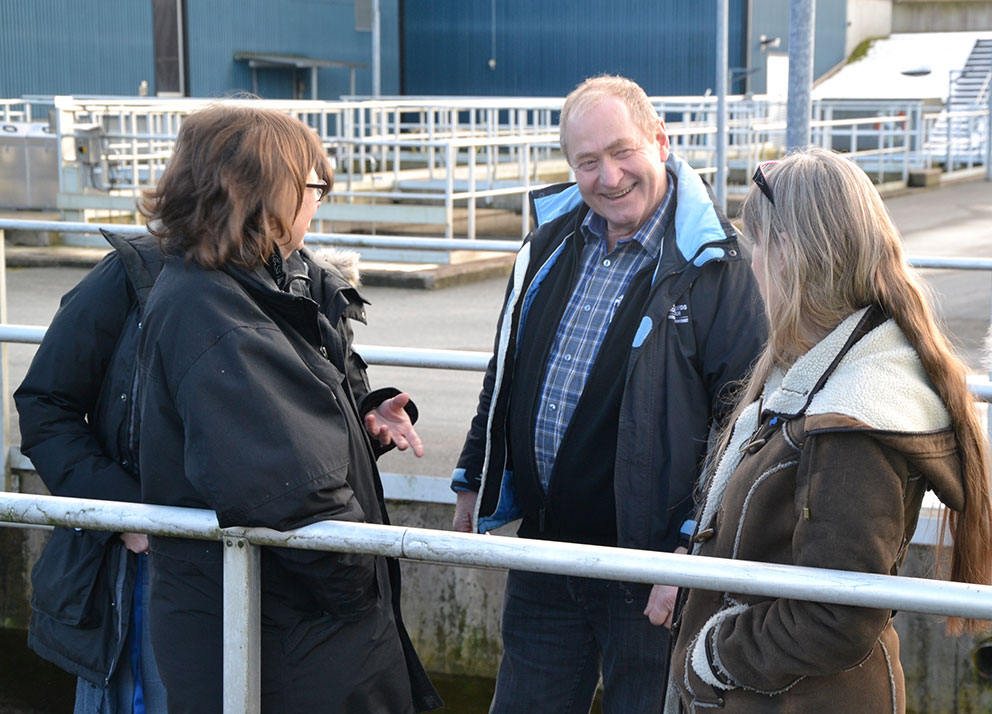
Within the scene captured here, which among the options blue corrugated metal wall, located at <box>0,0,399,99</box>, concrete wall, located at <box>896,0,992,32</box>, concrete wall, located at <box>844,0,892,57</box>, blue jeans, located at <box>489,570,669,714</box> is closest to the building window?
blue corrugated metal wall, located at <box>0,0,399,99</box>

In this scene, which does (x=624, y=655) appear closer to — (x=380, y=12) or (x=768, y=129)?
(x=768, y=129)

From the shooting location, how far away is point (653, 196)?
8.55 feet

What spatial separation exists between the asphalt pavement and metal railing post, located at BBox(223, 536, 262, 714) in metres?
2.55

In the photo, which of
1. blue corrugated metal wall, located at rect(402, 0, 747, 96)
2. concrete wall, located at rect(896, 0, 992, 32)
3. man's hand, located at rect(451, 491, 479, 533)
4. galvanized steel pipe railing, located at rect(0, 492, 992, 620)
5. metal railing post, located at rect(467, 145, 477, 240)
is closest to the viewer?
galvanized steel pipe railing, located at rect(0, 492, 992, 620)

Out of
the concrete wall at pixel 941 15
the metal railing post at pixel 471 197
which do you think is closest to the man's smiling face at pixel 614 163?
the metal railing post at pixel 471 197

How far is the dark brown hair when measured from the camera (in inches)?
82.2

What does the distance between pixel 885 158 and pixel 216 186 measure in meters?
18.8

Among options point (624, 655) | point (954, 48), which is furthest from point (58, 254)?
point (954, 48)

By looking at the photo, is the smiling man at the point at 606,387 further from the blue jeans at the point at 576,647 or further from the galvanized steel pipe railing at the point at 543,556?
the galvanized steel pipe railing at the point at 543,556

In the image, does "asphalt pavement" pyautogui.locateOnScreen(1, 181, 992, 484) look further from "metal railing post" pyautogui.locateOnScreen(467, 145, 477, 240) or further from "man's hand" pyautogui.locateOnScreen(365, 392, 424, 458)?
"man's hand" pyautogui.locateOnScreen(365, 392, 424, 458)

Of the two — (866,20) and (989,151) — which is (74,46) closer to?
(989,151)

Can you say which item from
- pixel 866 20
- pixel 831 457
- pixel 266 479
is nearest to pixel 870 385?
pixel 831 457

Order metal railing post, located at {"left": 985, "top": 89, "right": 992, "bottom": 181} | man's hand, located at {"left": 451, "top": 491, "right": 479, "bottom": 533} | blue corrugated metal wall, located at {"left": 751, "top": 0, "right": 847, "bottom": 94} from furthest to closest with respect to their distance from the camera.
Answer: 1. blue corrugated metal wall, located at {"left": 751, "top": 0, "right": 847, "bottom": 94}
2. metal railing post, located at {"left": 985, "top": 89, "right": 992, "bottom": 181}
3. man's hand, located at {"left": 451, "top": 491, "right": 479, "bottom": 533}

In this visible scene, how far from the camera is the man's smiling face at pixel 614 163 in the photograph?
256 centimetres
